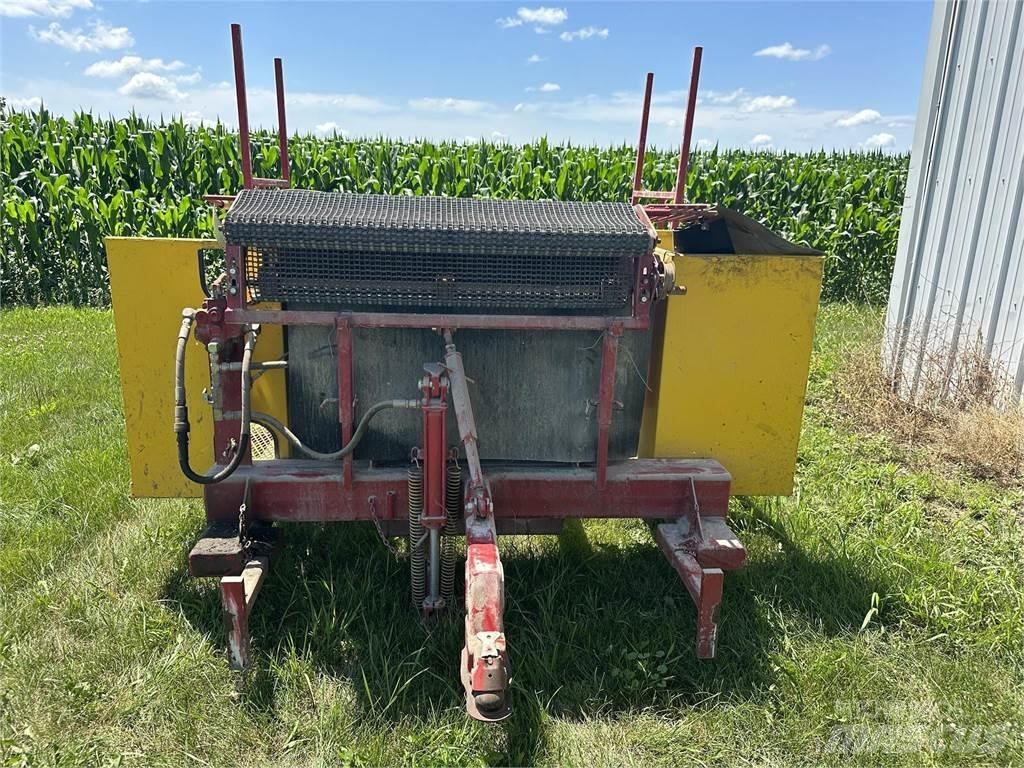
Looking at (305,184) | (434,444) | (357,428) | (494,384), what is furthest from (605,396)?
(305,184)

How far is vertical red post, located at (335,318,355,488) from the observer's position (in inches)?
111

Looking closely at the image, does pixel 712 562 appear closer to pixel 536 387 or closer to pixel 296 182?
pixel 536 387

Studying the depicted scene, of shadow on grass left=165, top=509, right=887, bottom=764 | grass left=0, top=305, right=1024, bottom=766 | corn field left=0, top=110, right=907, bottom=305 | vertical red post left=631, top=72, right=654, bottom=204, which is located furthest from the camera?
corn field left=0, top=110, right=907, bottom=305

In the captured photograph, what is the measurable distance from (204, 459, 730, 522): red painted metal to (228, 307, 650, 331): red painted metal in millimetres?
685

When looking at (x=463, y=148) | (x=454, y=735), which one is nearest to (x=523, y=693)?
(x=454, y=735)

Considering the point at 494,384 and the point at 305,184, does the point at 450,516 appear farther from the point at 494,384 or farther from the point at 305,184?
the point at 305,184

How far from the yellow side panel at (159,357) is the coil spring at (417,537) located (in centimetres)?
83

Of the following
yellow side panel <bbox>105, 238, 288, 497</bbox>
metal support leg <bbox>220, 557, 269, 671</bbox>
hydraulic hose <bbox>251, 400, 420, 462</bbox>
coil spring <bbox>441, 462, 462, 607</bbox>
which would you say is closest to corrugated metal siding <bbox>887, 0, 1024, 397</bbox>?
coil spring <bbox>441, 462, 462, 607</bbox>

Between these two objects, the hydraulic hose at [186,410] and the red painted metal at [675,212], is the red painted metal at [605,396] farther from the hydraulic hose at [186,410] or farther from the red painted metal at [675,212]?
the hydraulic hose at [186,410]

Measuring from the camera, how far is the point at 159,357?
10.9 ft

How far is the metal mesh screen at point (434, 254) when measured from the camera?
104 inches

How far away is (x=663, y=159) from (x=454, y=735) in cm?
1383

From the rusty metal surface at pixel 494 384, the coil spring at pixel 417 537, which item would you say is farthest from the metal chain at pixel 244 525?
the coil spring at pixel 417 537

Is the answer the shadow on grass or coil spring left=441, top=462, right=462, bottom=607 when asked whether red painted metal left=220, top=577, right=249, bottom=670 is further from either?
coil spring left=441, top=462, right=462, bottom=607
